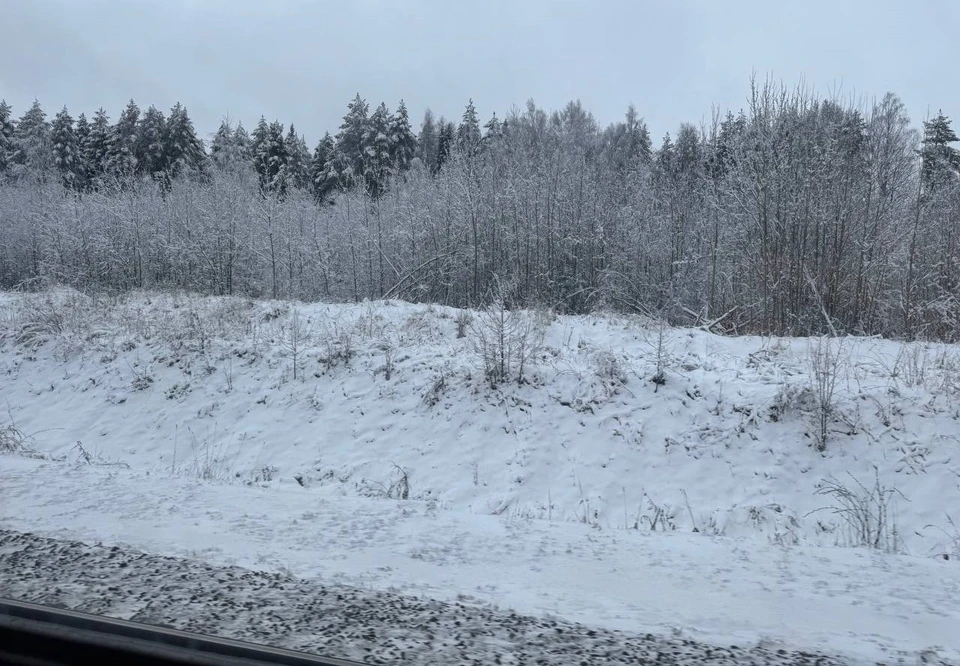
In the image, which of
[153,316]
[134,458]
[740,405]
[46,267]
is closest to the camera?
[740,405]

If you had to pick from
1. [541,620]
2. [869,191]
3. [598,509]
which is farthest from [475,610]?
[869,191]

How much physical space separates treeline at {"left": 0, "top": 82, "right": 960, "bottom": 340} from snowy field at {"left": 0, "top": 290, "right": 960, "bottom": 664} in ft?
10.7

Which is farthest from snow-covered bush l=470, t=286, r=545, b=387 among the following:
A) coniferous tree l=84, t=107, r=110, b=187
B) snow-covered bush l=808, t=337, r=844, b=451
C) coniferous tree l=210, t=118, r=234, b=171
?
coniferous tree l=84, t=107, r=110, b=187

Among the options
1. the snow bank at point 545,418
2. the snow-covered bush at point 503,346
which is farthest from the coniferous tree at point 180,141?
the snow-covered bush at point 503,346

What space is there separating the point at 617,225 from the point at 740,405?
13.9 meters

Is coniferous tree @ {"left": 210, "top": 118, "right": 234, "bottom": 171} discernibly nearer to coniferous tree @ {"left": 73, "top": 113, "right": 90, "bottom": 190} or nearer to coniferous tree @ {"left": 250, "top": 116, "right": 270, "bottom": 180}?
coniferous tree @ {"left": 250, "top": 116, "right": 270, "bottom": 180}

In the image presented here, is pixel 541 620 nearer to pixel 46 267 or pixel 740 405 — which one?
pixel 740 405

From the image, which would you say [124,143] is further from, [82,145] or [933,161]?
[933,161]

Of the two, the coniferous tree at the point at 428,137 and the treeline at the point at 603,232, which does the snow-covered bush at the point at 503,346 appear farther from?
the coniferous tree at the point at 428,137

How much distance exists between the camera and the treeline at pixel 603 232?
1612cm

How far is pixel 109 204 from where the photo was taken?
27.7 metres

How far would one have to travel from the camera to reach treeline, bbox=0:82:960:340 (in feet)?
52.9

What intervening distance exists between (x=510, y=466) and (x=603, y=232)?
46.3 feet

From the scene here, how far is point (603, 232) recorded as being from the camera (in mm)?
22297
